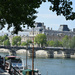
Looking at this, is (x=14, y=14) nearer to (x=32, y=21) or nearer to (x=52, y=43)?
(x=32, y=21)

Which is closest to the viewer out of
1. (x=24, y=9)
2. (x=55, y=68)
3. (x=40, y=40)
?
(x=24, y=9)

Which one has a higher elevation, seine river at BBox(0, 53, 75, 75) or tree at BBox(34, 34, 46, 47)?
tree at BBox(34, 34, 46, 47)

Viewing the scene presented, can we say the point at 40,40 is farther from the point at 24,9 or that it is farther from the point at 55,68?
the point at 24,9

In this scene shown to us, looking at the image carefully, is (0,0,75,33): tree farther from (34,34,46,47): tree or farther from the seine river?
(34,34,46,47): tree

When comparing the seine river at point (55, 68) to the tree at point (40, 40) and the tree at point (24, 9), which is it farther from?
the tree at point (40, 40)

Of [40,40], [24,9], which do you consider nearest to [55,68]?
[24,9]

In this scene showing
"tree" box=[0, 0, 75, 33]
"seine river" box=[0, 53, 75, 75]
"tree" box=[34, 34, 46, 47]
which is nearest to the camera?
"tree" box=[0, 0, 75, 33]

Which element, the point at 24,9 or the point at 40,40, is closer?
the point at 24,9

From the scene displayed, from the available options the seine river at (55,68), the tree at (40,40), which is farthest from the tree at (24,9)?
the tree at (40,40)

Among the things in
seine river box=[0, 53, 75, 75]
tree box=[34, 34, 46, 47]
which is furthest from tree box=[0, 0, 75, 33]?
tree box=[34, 34, 46, 47]

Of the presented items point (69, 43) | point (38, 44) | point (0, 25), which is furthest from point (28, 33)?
point (0, 25)

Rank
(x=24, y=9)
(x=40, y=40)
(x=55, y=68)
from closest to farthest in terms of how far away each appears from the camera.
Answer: (x=24, y=9), (x=55, y=68), (x=40, y=40)

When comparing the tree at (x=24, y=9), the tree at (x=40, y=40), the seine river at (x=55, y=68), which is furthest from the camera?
the tree at (x=40, y=40)

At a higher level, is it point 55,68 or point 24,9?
point 24,9
